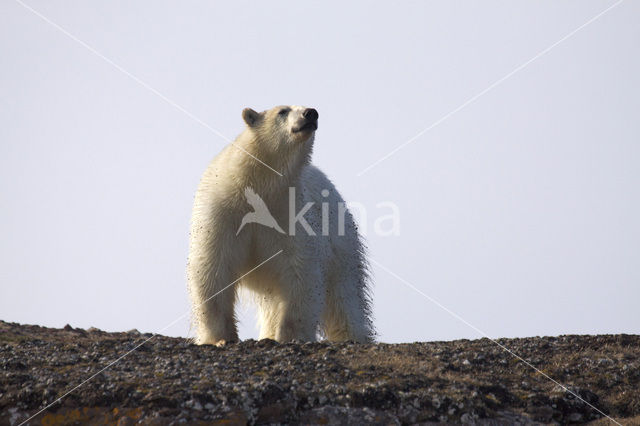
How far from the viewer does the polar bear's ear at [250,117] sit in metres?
12.1

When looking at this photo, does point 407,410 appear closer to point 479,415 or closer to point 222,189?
point 479,415

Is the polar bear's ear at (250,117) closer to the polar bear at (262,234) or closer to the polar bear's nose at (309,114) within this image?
the polar bear at (262,234)

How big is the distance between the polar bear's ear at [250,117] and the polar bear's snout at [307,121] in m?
0.82

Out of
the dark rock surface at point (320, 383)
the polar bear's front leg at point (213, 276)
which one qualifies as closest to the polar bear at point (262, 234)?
the polar bear's front leg at point (213, 276)

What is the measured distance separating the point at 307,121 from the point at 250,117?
108cm

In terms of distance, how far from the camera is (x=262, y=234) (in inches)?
455

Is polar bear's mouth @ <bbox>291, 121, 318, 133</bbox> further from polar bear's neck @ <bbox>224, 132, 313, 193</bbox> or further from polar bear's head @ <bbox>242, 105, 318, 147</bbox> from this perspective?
polar bear's neck @ <bbox>224, 132, 313, 193</bbox>

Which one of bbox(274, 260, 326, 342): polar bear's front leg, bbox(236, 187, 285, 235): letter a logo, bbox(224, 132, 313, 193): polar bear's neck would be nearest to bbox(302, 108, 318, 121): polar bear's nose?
bbox(224, 132, 313, 193): polar bear's neck

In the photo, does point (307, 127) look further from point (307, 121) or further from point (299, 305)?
point (299, 305)

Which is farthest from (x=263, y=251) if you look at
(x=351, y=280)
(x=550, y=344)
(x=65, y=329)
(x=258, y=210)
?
(x=550, y=344)

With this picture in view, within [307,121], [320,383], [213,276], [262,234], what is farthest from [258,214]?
[320,383]

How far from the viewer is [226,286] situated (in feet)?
37.9

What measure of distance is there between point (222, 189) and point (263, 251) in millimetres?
1141

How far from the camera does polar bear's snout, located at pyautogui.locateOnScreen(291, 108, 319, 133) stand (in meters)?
11.6
